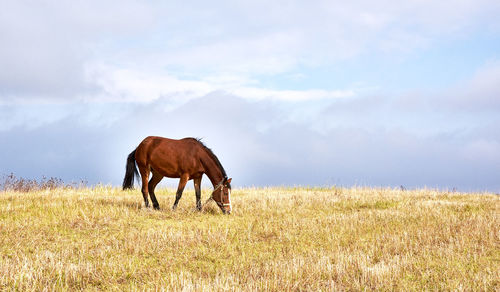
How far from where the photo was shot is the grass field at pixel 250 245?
7047mm

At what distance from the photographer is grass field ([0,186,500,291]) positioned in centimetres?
705

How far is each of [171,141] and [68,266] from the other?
697 centimetres

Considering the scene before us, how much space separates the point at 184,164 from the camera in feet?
45.3

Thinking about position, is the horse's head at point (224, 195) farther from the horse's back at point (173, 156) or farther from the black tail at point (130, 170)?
the black tail at point (130, 170)

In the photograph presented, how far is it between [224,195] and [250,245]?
409 centimetres

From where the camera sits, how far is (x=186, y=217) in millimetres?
12883

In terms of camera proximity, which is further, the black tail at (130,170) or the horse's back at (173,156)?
the black tail at (130,170)

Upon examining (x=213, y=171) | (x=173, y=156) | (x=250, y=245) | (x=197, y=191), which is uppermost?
(x=173, y=156)

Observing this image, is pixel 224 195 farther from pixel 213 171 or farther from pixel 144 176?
pixel 144 176

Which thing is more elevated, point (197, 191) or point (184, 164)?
point (184, 164)

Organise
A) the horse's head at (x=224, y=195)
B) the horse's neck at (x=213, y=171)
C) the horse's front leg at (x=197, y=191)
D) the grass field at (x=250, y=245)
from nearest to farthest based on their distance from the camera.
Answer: the grass field at (x=250, y=245) → the horse's head at (x=224, y=195) → the horse's neck at (x=213, y=171) → the horse's front leg at (x=197, y=191)

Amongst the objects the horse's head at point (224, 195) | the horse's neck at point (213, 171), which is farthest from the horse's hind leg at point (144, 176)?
the horse's head at point (224, 195)

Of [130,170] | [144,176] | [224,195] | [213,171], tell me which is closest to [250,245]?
[224,195]

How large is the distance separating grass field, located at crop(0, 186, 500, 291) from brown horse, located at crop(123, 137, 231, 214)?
71cm
